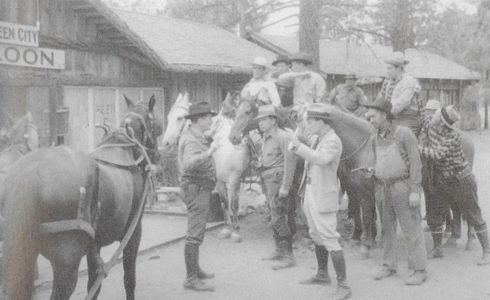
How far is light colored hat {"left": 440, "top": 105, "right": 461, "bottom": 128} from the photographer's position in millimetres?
7309

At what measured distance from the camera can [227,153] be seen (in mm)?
9250

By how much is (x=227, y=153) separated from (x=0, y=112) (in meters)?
4.08

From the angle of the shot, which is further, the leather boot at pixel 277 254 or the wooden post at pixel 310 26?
the wooden post at pixel 310 26

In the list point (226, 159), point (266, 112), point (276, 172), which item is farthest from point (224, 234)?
point (266, 112)

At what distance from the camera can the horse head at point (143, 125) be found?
5.71 metres

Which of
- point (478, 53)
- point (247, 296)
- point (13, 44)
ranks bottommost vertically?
point (247, 296)

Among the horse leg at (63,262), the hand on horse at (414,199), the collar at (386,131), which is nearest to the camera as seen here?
the horse leg at (63,262)

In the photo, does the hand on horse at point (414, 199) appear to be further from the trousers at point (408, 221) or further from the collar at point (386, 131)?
the collar at point (386, 131)

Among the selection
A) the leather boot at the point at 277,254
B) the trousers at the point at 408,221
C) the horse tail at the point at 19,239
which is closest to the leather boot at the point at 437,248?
the trousers at the point at 408,221

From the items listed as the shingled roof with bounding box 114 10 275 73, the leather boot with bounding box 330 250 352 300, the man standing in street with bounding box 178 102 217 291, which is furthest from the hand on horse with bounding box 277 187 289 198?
the shingled roof with bounding box 114 10 275 73

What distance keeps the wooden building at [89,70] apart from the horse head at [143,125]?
1745 millimetres

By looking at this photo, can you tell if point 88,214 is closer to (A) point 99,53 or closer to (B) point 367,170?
(B) point 367,170

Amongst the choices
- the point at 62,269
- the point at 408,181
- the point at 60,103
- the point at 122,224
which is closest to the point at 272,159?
the point at 408,181

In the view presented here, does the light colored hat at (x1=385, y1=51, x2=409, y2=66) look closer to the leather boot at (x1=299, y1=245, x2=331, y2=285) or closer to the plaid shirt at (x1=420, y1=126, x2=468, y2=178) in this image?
the plaid shirt at (x1=420, y1=126, x2=468, y2=178)
